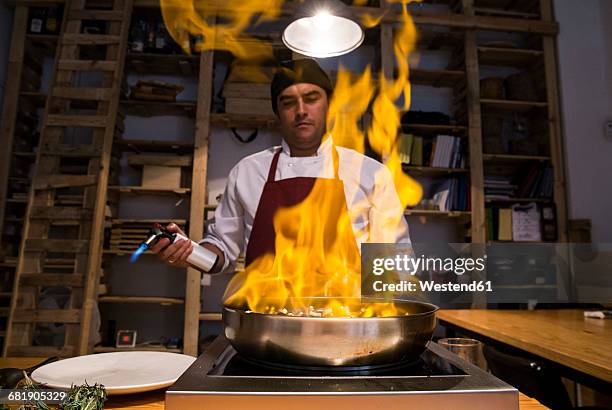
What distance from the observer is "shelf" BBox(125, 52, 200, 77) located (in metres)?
3.85

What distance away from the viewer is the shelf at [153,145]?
3760 mm

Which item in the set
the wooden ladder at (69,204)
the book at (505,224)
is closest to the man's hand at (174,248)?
the wooden ladder at (69,204)

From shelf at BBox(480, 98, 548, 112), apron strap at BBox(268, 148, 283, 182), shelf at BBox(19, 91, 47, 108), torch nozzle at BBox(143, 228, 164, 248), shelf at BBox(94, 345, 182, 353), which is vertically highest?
shelf at BBox(480, 98, 548, 112)

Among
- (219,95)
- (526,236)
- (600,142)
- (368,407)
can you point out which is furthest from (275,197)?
(600,142)

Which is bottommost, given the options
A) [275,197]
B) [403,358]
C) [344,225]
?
[403,358]

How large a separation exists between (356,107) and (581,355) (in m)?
2.96

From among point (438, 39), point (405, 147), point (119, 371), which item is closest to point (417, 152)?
point (405, 147)

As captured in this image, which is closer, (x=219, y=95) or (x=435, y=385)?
(x=435, y=385)

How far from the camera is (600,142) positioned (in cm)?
422

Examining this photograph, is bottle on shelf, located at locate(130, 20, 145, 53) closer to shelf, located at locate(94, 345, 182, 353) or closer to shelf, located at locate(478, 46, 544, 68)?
shelf, located at locate(94, 345, 182, 353)

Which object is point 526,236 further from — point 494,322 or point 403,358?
point 403,358

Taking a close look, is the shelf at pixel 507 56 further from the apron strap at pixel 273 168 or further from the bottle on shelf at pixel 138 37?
the bottle on shelf at pixel 138 37

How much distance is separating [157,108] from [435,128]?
2.56 meters

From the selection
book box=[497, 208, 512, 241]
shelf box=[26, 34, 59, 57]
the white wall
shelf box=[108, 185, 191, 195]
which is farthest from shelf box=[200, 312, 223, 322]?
the white wall
